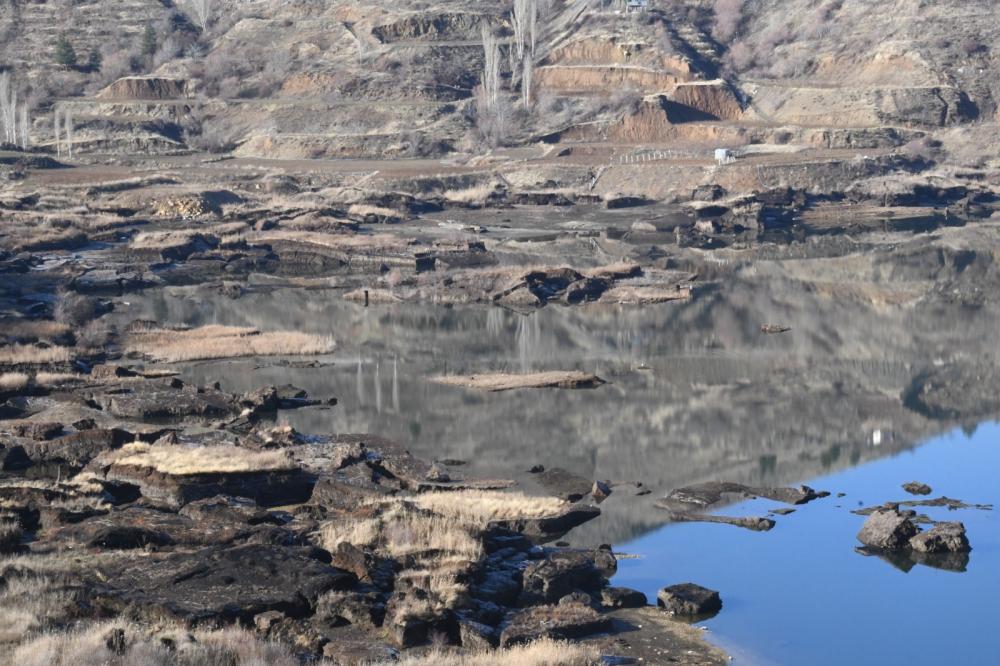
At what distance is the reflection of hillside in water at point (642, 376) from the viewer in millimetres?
31703

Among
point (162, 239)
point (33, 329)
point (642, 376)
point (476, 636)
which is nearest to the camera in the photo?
point (476, 636)

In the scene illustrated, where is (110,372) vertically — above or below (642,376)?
above

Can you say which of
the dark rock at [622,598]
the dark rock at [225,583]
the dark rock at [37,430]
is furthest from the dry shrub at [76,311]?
the dark rock at [622,598]

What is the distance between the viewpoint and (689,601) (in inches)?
844

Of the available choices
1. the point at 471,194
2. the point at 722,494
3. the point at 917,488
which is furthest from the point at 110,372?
the point at 471,194

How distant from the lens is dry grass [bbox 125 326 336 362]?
140 feet

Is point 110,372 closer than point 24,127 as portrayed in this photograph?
Yes

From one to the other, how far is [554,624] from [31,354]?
25365mm

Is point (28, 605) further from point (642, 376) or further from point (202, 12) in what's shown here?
point (202, 12)

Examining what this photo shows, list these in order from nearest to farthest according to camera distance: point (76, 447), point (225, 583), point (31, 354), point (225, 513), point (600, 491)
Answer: point (225, 583) → point (225, 513) → point (600, 491) → point (76, 447) → point (31, 354)

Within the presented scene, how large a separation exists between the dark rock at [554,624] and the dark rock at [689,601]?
1.39 m

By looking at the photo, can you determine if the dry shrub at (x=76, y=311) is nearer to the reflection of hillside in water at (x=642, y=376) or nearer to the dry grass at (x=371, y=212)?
the reflection of hillside in water at (x=642, y=376)

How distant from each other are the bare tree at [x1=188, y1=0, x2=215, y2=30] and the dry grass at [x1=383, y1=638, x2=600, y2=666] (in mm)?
122882

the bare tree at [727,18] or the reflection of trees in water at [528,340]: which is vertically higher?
the bare tree at [727,18]
